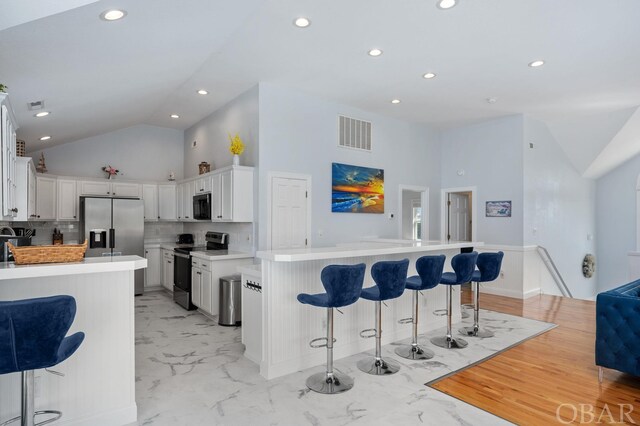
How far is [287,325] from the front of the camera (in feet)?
11.3

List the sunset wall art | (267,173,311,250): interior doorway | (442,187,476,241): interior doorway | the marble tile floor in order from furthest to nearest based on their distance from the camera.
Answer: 1. (442,187,476,241): interior doorway
2. the sunset wall art
3. (267,173,311,250): interior doorway
4. the marble tile floor

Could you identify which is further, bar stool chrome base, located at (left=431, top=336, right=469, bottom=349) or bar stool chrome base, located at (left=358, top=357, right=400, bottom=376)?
bar stool chrome base, located at (left=431, top=336, right=469, bottom=349)

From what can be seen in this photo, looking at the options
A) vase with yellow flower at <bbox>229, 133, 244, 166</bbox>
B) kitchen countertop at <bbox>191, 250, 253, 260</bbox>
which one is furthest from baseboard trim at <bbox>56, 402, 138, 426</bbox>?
vase with yellow flower at <bbox>229, 133, 244, 166</bbox>

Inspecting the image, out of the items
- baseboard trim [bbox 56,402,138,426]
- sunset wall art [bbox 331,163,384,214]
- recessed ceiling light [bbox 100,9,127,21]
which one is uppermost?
recessed ceiling light [bbox 100,9,127,21]

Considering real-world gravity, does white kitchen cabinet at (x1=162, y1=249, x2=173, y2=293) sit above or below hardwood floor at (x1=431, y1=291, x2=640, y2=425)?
above

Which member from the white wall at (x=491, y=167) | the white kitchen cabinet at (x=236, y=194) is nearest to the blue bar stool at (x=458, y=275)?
the white kitchen cabinet at (x=236, y=194)

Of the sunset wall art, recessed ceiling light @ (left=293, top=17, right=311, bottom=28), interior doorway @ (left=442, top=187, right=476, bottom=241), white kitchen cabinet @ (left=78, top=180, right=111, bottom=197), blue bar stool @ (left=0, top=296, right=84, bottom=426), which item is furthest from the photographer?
interior doorway @ (left=442, top=187, right=476, bottom=241)

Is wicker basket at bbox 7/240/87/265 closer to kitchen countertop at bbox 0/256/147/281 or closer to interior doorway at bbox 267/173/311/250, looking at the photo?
kitchen countertop at bbox 0/256/147/281

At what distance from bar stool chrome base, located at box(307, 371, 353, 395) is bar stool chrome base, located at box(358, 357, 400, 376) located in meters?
0.27

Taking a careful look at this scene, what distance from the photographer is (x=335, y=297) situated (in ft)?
9.84

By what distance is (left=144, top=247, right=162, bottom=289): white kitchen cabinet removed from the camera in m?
6.98

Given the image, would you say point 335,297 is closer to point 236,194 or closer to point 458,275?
point 458,275

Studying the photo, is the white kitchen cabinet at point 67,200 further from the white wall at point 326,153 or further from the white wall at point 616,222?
the white wall at point 616,222

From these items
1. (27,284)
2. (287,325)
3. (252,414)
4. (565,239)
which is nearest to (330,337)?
(287,325)
